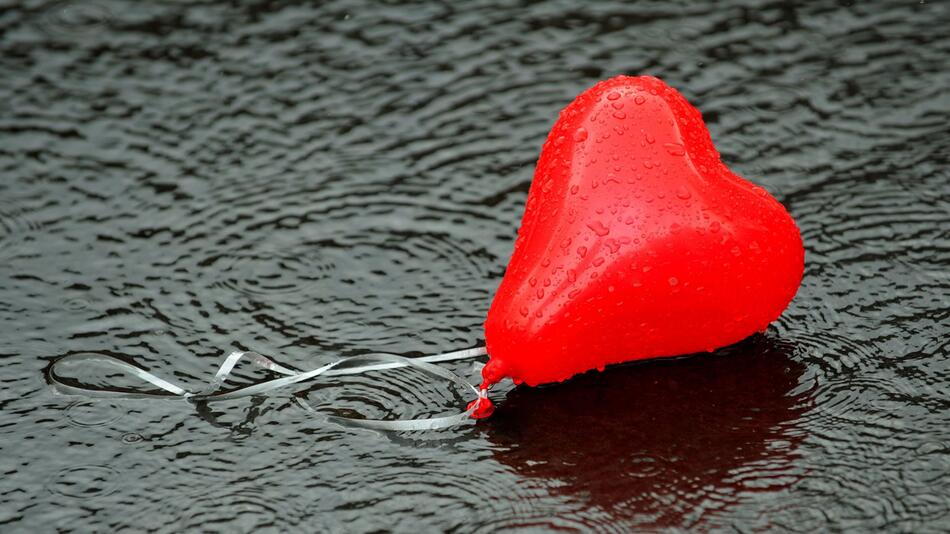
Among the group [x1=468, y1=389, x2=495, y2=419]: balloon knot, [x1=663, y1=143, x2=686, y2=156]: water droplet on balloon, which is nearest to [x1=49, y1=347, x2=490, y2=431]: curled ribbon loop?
[x1=468, y1=389, x2=495, y2=419]: balloon knot

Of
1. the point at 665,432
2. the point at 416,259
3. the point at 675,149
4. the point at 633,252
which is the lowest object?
the point at 665,432

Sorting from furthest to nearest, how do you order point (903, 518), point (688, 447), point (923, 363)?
point (923, 363)
point (688, 447)
point (903, 518)

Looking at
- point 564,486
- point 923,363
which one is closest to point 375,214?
point 564,486

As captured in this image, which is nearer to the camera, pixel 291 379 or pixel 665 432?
pixel 665 432

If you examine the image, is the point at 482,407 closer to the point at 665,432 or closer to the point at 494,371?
the point at 494,371

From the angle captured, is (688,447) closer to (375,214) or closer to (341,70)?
(375,214)

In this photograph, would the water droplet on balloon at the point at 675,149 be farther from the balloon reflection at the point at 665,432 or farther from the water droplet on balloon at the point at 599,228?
the balloon reflection at the point at 665,432

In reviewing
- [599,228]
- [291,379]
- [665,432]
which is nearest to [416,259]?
[291,379]

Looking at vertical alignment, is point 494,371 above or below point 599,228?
below

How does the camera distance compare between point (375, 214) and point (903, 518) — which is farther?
point (375, 214)
